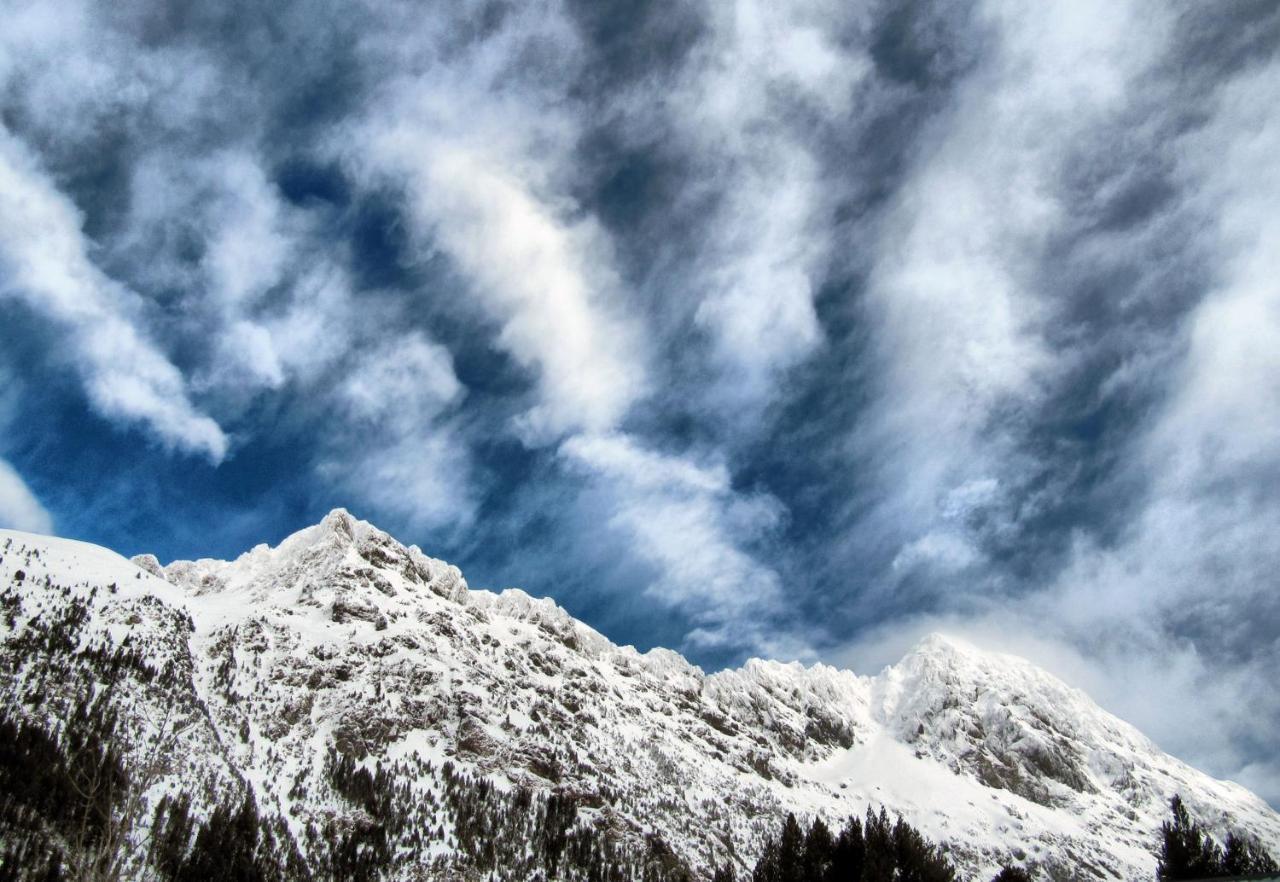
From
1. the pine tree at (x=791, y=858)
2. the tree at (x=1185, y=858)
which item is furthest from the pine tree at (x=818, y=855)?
the tree at (x=1185, y=858)

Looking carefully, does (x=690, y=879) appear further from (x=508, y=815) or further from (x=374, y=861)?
(x=374, y=861)

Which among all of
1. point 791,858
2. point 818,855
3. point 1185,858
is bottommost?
point 791,858

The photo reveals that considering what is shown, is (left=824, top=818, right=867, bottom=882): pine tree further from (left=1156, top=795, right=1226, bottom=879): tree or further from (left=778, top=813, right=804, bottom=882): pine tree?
(left=1156, top=795, right=1226, bottom=879): tree

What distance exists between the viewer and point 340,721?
195375mm

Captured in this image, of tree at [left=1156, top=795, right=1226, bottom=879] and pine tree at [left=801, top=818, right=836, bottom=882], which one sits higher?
tree at [left=1156, top=795, right=1226, bottom=879]

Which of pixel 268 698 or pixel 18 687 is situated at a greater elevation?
pixel 268 698

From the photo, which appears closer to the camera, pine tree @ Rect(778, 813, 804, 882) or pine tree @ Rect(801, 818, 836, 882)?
pine tree @ Rect(801, 818, 836, 882)

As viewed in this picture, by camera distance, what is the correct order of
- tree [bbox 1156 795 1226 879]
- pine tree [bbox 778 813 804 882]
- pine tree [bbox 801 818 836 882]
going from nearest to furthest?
pine tree [bbox 801 818 836 882], pine tree [bbox 778 813 804 882], tree [bbox 1156 795 1226 879]

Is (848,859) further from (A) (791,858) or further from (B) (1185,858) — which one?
(B) (1185,858)

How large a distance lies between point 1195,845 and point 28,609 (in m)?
188

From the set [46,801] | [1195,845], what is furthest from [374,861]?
[1195,845]

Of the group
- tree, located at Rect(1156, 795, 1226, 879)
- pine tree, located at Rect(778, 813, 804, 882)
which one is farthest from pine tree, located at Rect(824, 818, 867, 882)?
tree, located at Rect(1156, 795, 1226, 879)

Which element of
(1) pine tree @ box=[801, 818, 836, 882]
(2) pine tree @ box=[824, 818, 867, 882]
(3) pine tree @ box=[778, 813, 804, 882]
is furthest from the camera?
(3) pine tree @ box=[778, 813, 804, 882]

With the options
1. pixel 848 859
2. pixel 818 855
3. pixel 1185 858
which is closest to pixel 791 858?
pixel 818 855
